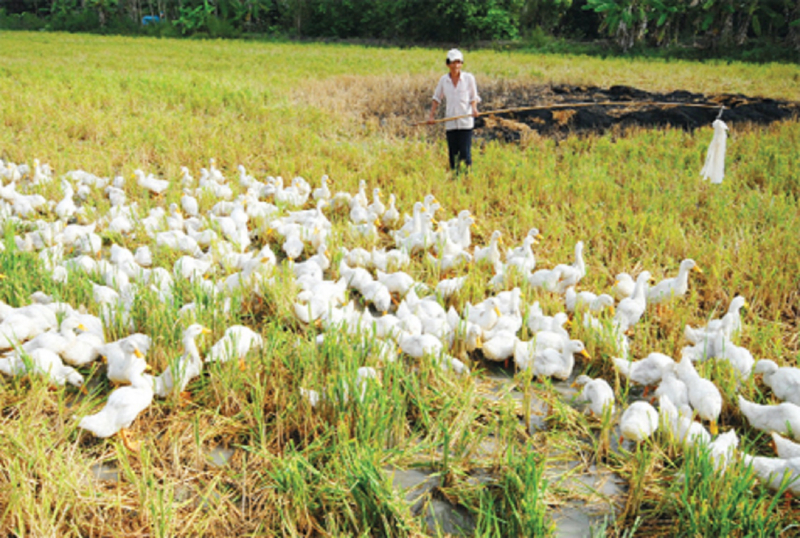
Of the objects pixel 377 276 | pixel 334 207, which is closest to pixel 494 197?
pixel 334 207

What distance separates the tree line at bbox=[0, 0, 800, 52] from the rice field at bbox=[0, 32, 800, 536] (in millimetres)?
19945

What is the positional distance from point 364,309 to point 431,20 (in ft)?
114

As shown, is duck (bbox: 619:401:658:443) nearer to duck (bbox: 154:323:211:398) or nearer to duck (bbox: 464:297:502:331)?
duck (bbox: 464:297:502:331)

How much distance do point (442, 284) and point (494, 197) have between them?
92.1 inches

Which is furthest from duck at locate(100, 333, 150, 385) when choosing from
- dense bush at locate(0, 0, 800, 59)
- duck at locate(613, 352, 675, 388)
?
dense bush at locate(0, 0, 800, 59)

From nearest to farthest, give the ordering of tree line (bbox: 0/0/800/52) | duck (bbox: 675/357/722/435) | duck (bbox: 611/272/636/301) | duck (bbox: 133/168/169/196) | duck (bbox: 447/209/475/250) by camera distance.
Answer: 1. duck (bbox: 675/357/722/435)
2. duck (bbox: 611/272/636/301)
3. duck (bbox: 447/209/475/250)
4. duck (bbox: 133/168/169/196)
5. tree line (bbox: 0/0/800/52)

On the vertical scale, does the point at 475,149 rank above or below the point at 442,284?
above

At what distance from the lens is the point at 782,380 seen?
278cm

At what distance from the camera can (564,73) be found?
16.8 meters

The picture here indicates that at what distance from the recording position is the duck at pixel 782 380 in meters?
2.73

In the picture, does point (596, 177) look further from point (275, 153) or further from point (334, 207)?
point (275, 153)

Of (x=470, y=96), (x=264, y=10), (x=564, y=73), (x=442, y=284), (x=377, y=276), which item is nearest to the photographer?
(x=442, y=284)

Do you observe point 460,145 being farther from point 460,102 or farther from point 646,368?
point 646,368

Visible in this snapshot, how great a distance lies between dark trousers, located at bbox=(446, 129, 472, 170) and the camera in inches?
271
